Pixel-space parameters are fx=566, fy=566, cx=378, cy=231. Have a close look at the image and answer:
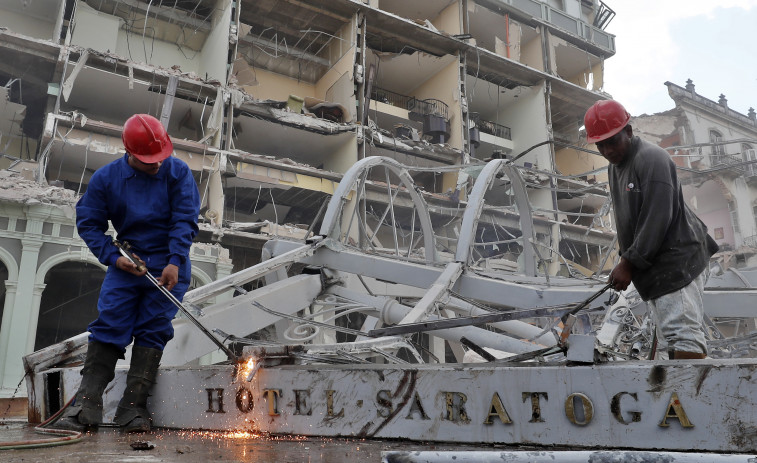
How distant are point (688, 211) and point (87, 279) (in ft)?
46.5

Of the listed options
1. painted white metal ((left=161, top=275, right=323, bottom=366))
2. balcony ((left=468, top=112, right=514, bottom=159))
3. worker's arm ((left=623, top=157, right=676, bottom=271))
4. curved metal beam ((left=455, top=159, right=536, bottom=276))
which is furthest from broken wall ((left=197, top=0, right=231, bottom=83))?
worker's arm ((left=623, top=157, right=676, bottom=271))

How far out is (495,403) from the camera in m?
2.15

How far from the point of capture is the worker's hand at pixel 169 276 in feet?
9.64

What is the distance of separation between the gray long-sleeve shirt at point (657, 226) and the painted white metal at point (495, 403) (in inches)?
35.4

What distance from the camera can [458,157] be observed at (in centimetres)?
1953

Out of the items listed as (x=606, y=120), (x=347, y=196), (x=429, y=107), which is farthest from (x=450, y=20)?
(x=606, y=120)

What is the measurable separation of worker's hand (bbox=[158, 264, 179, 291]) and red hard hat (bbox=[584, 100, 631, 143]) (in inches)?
87.9

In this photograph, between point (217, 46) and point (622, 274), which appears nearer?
point (622, 274)

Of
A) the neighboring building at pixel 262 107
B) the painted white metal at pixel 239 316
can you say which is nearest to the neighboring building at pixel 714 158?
the neighboring building at pixel 262 107

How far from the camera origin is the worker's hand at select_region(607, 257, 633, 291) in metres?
2.77

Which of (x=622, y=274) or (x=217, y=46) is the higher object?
(x=217, y=46)

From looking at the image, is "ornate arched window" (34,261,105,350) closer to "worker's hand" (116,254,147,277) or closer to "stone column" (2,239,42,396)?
"stone column" (2,239,42,396)

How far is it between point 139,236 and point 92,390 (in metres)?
0.82

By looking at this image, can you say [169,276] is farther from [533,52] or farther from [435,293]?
[533,52]
